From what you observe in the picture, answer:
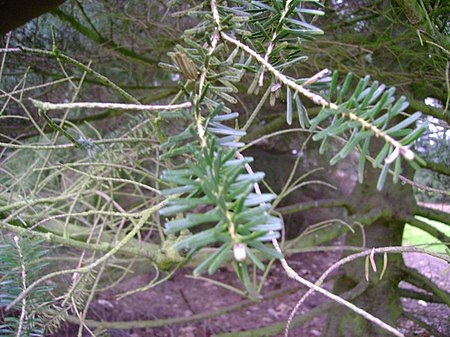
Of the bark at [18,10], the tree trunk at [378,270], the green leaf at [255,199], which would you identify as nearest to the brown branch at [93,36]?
the bark at [18,10]

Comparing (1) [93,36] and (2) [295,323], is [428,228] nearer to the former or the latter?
(2) [295,323]

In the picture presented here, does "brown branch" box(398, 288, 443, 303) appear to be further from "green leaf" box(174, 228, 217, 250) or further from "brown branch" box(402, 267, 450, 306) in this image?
"green leaf" box(174, 228, 217, 250)

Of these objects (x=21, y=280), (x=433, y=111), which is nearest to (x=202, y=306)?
(x=433, y=111)

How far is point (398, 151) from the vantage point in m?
0.18

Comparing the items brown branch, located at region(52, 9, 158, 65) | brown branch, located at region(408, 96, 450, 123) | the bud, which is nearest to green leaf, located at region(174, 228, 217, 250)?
the bud

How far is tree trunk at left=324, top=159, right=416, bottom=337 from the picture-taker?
3.41 feet

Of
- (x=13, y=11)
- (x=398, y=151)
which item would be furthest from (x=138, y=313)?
(x=398, y=151)

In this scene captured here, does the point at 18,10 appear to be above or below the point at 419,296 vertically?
above

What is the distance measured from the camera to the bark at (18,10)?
342 millimetres

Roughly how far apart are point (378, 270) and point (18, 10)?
1.00 m

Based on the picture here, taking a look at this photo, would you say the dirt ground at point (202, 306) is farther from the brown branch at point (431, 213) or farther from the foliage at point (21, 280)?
the foliage at point (21, 280)

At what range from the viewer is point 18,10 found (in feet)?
1.15

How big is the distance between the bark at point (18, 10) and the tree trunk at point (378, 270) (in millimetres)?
915

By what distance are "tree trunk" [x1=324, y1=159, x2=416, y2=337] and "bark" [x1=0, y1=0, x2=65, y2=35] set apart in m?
0.91
